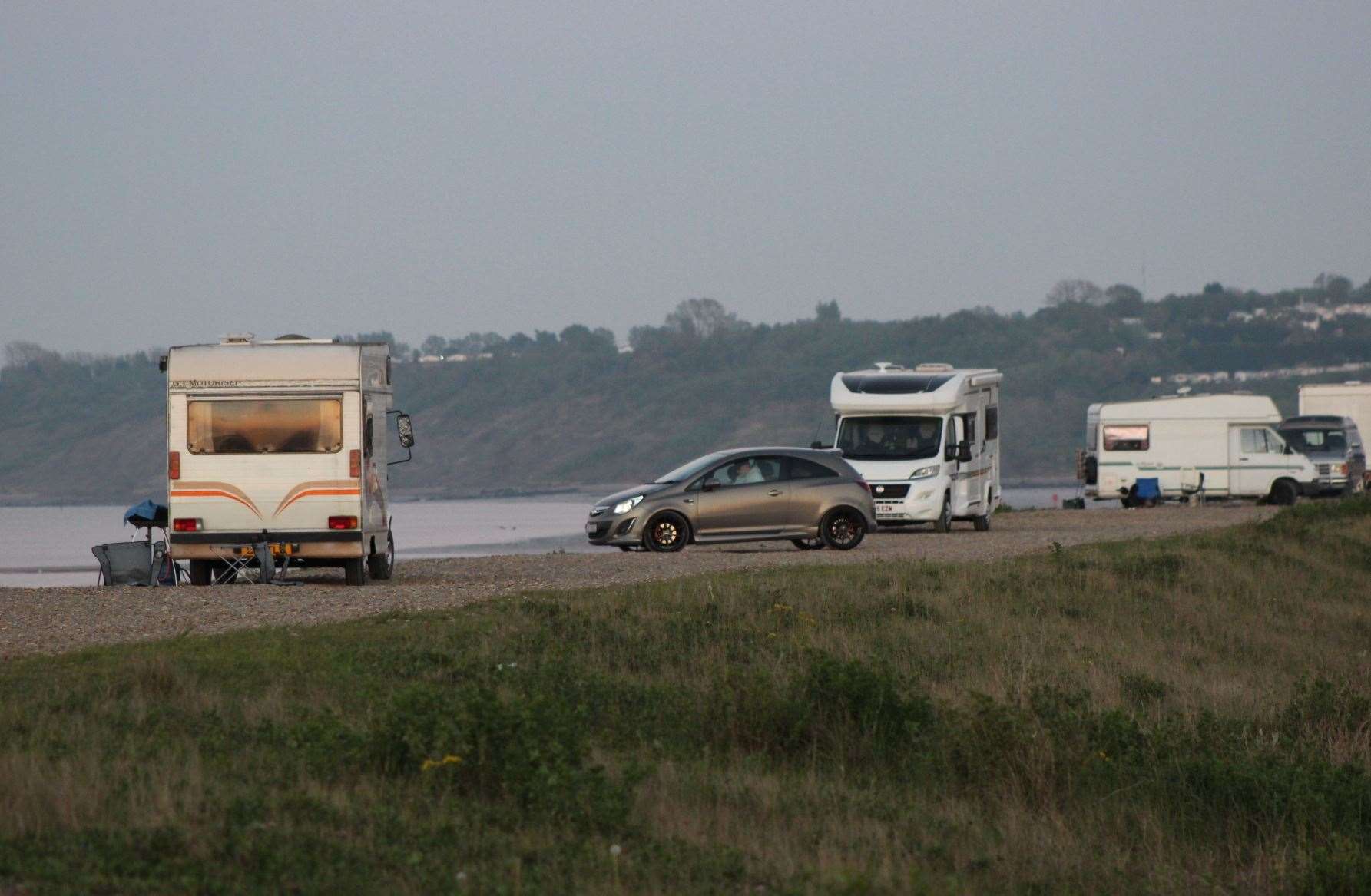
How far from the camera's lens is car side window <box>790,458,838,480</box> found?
25000 millimetres

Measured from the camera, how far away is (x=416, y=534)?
44938 mm

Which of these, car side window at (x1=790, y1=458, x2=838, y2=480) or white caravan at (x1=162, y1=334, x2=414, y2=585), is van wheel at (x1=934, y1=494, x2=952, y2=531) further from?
white caravan at (x1=162, y1=334, x2=414, y2=585)

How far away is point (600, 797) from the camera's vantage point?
26.7ft

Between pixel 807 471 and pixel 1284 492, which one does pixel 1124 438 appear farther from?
pixel 807 471

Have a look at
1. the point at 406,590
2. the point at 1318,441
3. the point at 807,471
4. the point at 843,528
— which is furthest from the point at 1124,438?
the point at 406,590

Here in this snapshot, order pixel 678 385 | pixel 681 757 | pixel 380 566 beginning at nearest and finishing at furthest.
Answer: pixel 681 757 < pixel 380 566 < pixel 678 385

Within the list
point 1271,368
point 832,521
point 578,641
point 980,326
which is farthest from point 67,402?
point 578,641

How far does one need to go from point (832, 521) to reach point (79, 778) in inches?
701

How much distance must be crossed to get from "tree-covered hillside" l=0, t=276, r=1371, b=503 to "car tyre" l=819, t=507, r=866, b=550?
9855cm

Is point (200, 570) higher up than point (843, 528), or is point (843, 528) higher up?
point (843, 528)

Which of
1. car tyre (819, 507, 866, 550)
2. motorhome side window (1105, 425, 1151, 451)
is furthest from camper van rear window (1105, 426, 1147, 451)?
car tyre (819, 507, 866, 550)

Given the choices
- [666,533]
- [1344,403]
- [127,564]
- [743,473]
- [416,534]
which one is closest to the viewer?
[127,564]

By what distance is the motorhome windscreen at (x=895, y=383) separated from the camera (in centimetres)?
2950

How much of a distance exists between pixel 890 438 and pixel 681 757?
1983 centimetres
